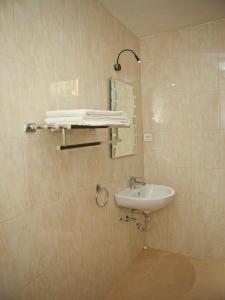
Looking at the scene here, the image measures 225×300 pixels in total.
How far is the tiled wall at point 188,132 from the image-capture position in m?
2.39

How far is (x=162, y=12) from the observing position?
7.02 feet

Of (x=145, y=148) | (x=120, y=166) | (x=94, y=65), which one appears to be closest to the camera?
(x=94, y=65)

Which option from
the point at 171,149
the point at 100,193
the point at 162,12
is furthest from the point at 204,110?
the point at 100,193

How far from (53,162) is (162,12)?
177 cm

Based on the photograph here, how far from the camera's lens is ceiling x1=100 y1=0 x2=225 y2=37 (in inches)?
77.7

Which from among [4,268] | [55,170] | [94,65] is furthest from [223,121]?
[4,268]

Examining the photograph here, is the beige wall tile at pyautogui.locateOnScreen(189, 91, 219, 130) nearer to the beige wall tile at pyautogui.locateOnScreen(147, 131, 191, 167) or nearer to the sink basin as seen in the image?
the beige wall tile at pyautogui.locateOnScreen(147, 131, 191, 167)

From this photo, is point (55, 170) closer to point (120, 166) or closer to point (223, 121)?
point (120, 166)

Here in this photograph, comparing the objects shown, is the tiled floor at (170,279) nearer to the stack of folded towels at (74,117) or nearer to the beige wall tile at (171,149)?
the beige wall tile at (171,149)

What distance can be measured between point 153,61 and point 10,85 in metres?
1.95

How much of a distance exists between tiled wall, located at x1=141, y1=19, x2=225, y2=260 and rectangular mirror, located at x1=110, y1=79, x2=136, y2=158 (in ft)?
1.10

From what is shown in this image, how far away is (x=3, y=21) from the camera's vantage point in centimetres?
111

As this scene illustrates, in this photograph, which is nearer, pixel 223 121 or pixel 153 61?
pixel 223 121

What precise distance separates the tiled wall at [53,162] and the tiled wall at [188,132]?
2.54 feet
